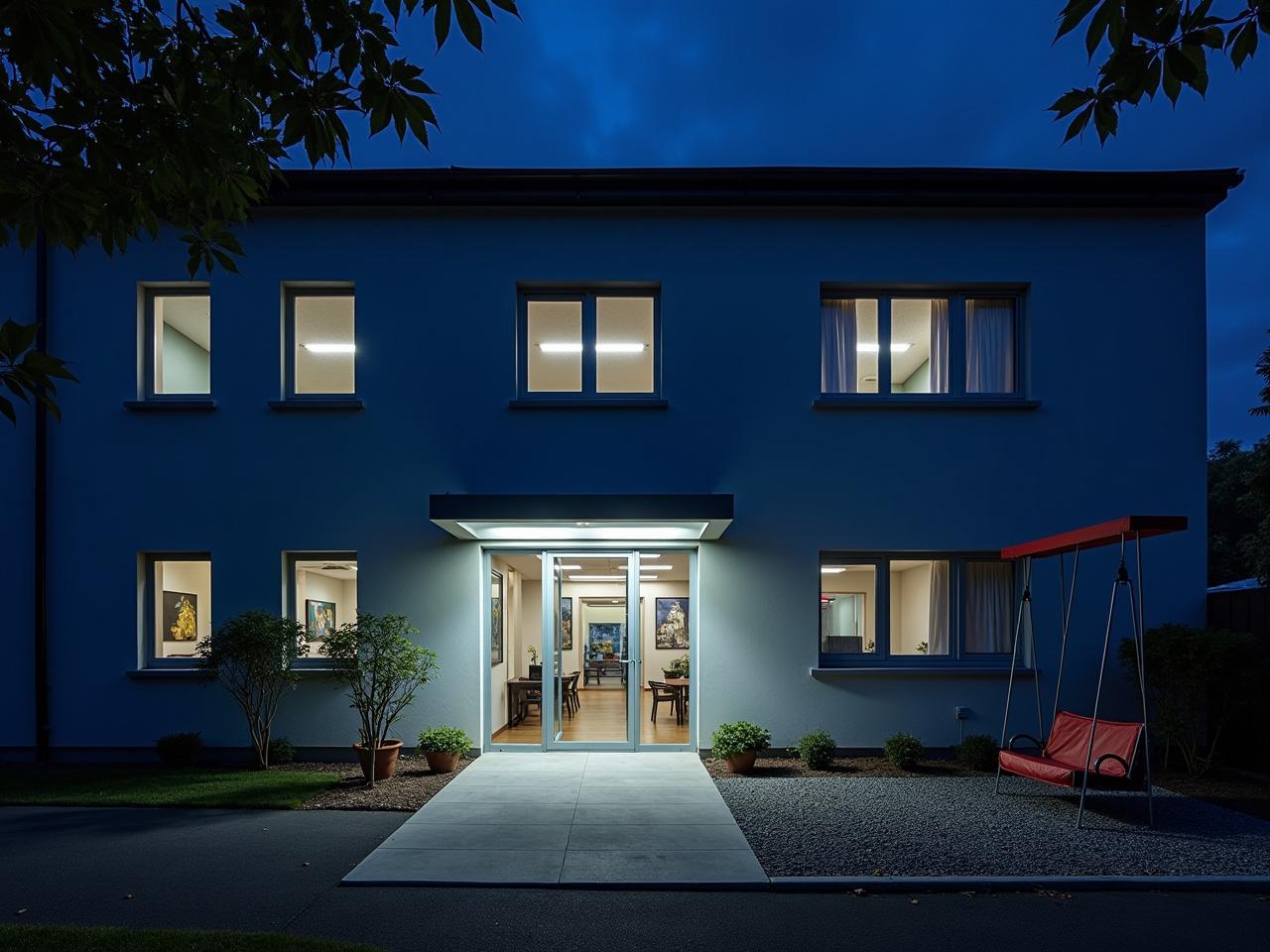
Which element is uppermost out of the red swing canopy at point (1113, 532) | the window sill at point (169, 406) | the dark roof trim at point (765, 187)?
the dark roof trim at point (765, 187)

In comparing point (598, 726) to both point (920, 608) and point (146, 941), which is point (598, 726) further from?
point (146, 941)

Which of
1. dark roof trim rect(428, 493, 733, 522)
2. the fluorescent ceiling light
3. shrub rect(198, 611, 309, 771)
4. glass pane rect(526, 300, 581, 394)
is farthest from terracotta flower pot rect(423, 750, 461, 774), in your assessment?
the fluorescent ceiling light

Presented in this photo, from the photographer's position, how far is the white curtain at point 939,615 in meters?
11.3

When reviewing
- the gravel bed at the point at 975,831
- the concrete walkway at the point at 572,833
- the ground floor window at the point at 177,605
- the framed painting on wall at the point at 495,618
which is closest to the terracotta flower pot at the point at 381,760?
the concrete walkway at the point at 572,833

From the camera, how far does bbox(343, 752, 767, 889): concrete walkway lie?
250 inches

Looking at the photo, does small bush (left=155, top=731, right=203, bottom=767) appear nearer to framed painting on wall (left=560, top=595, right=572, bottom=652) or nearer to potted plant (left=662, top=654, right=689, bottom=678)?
framed painting on wall (left=560, top=595, right=572, bottom=652)

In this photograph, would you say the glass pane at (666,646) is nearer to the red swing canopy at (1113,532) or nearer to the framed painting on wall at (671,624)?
the framed painting on wall at (671,624)

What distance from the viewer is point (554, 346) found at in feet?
38.3

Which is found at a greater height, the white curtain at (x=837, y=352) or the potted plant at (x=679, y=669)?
the white curtain at (x=837, y=352)

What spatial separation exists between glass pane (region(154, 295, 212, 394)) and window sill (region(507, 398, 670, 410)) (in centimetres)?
405

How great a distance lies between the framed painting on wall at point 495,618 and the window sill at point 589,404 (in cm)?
227

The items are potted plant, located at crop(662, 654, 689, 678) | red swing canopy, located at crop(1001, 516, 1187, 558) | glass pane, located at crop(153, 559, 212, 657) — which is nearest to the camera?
red swing canopy, located at crop(1001, 516, 1187, 558)

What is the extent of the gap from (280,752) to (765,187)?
925 centimetres

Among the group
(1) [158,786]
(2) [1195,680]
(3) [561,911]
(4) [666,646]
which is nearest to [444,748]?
(1) [158,786]
